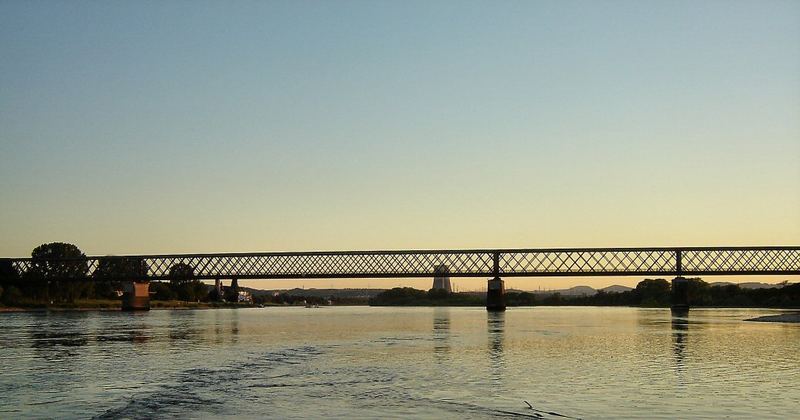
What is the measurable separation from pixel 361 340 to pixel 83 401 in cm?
3937

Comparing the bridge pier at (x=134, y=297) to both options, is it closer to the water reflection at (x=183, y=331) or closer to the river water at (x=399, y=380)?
the water reflection at (x=183, y=331)

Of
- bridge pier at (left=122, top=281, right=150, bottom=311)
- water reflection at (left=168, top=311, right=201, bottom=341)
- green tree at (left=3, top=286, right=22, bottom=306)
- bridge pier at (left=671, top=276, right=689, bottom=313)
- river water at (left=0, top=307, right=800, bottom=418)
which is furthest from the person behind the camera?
bridge pier at (left=122, top=281, right=150, bottom=311)

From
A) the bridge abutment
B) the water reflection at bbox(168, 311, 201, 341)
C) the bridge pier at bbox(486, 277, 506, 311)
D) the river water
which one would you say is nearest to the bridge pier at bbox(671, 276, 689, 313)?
the bridge abutment

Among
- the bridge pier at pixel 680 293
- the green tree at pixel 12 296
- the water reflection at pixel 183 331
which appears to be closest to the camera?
the water reflection at pixel 183 331

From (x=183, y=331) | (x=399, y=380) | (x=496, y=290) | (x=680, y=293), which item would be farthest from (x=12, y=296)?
(x=399, y=380)

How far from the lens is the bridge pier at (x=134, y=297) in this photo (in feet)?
622

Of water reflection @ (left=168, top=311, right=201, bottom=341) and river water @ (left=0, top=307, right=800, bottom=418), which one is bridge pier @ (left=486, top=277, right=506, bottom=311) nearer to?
water reflection @ (left=168, top=311, right=201, bottom=341)

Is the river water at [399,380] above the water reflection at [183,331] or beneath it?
above

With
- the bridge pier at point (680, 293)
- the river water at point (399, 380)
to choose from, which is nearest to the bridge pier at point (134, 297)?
the bridge pier at point (680, 293)

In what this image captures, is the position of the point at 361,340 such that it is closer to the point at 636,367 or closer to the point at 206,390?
the point at 636,367

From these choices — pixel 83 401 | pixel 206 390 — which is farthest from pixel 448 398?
pixel 83 401

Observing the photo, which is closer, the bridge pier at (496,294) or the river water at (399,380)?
the river water at (399,380)

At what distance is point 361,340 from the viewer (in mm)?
67812

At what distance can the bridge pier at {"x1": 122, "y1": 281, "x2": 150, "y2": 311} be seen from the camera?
18950 centimetres
